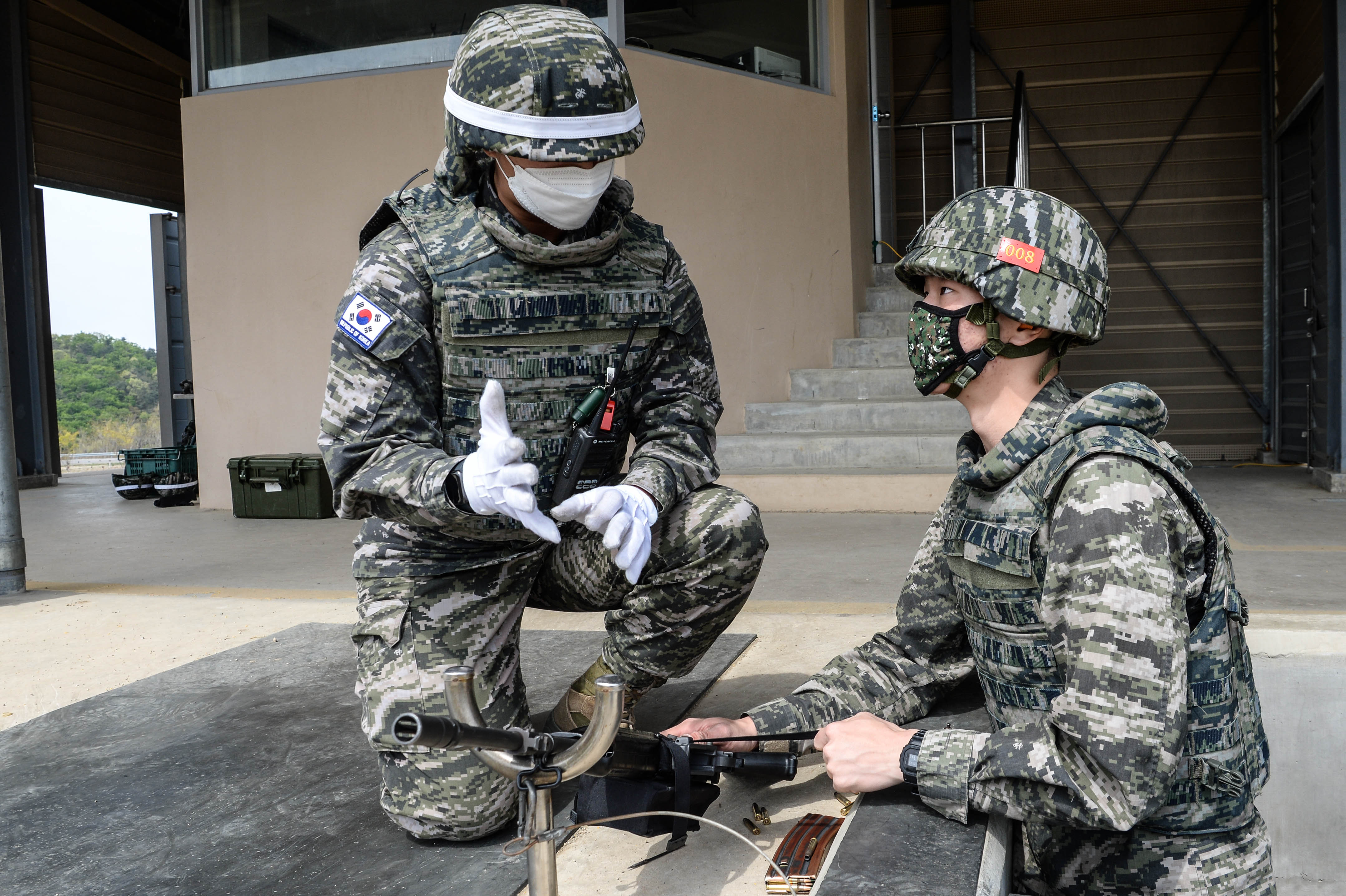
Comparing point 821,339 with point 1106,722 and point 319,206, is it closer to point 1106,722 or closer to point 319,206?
point 319,206

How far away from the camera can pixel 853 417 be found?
235 inches

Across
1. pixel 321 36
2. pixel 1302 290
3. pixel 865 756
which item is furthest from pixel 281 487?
pixel 1302 290

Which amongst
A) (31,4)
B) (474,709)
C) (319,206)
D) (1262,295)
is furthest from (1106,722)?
(31,4)

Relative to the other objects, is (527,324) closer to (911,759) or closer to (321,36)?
(911,759)

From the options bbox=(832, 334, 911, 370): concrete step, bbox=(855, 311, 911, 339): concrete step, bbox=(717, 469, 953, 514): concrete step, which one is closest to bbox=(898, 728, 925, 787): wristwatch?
bbox=(717, 469, 953, 514): concrete step

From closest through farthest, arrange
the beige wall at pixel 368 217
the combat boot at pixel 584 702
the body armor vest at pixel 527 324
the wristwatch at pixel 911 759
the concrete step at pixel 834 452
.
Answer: the wristwatch at pixel 911 759, the body armor vest at pixel 527 324, the combat boot at pixel 584 702, the concrete step at pixel 834 452, the beige wall at pixel 368 217

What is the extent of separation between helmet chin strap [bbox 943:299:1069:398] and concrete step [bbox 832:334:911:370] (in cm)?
500

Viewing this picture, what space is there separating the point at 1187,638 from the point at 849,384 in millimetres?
5048

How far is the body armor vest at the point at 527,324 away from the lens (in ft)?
6.10

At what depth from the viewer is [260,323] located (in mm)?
6262

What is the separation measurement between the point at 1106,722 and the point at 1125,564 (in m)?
0.18

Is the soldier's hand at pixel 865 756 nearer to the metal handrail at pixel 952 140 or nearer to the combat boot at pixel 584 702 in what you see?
the combat boot at pixel 584 702

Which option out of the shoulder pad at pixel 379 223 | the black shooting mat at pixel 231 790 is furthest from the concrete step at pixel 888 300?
the shoulder pad at pixel 379 223

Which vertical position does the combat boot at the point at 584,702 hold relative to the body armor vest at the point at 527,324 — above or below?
below
